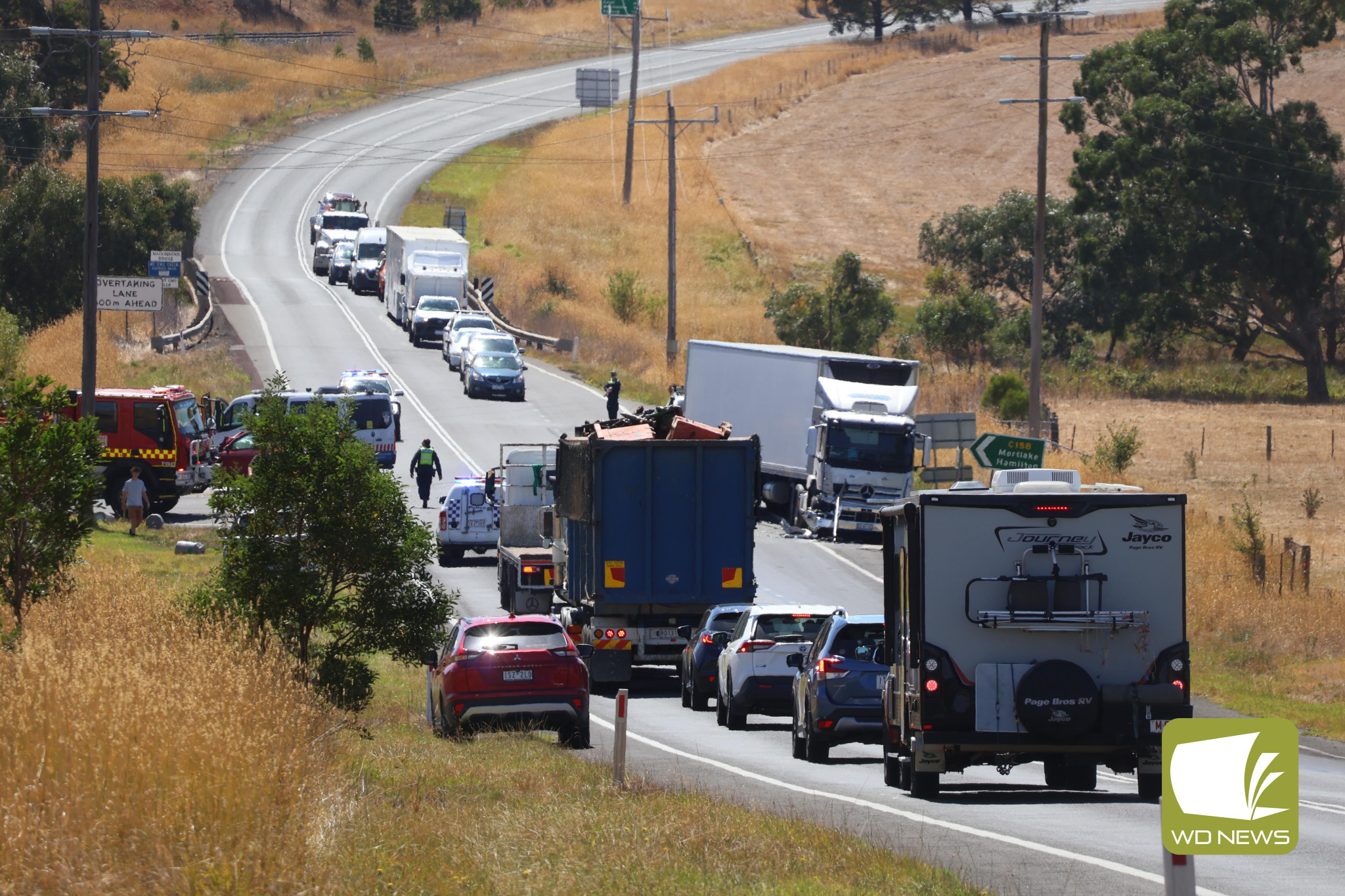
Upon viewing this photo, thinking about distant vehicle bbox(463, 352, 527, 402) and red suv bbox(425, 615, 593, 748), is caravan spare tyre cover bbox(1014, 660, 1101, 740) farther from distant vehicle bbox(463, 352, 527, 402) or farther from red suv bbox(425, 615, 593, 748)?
distant vehicle bbox(463, 352, 527, 402)

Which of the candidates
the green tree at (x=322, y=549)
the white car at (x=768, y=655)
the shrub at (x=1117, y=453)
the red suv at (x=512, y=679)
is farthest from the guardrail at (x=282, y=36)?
the red suv at (x=512, y=679)

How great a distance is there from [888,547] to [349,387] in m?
29.7

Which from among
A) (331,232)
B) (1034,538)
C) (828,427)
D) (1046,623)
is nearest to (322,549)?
(1034,538)

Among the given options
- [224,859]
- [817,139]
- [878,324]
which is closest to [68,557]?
[224,859]

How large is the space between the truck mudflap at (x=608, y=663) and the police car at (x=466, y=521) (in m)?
10.0

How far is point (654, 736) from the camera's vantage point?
60.7 feet

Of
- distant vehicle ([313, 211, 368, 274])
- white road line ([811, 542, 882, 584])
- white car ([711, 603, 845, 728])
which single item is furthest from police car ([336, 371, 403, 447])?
distant vehicle ([313, 211, 368, 274])

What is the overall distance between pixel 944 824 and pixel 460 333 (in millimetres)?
42563

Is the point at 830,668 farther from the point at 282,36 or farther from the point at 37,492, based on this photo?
the point at 282,36

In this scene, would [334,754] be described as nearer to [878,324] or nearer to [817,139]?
[878,324]

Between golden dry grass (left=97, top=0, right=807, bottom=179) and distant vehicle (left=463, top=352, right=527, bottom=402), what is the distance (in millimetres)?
47715

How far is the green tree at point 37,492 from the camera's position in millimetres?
15930

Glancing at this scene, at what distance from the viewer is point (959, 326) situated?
6306 cm

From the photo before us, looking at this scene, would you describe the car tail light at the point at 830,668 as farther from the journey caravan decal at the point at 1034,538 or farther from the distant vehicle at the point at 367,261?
the distant vehicle at the point at 367,261
